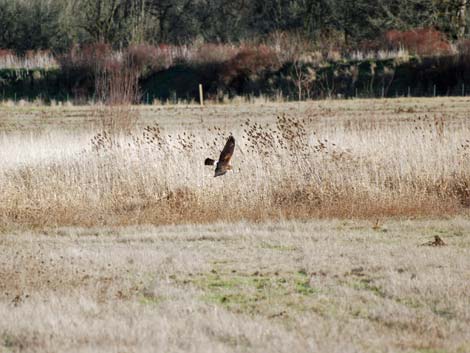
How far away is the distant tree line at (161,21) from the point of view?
52.3 meters

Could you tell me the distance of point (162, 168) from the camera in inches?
510

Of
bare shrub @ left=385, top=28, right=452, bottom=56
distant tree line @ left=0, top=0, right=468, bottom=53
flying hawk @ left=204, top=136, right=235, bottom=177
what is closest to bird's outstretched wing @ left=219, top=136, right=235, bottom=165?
flying hawk @ left=204, top=136, right=235, bottom=177

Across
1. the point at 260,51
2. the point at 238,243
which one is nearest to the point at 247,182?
the point at 238,243

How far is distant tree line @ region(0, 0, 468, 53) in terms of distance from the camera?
52.3m

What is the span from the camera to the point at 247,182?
1237 cm

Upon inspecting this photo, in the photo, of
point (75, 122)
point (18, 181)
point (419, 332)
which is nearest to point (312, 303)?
point (419, 332)

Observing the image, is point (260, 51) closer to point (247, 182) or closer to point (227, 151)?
point (247, 182)

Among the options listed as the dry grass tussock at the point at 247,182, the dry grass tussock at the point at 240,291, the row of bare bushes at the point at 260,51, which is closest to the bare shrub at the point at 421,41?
the row of bare bushes at the point at 260,51

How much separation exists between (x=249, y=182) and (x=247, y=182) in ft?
0.10

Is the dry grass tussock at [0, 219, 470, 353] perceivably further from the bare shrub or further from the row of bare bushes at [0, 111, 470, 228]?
the bare shrub

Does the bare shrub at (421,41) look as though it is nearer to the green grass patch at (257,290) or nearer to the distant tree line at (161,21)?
the distant tree line at (161,21)

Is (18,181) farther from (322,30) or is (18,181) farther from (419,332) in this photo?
(322,30)

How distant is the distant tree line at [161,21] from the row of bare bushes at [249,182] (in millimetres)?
38500

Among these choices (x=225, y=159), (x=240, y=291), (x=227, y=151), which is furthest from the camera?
(x=225, y=159)
